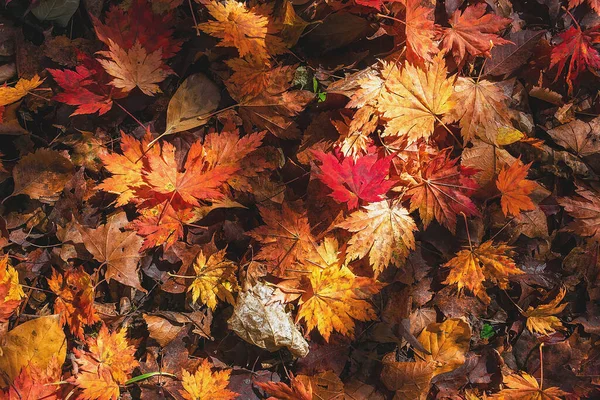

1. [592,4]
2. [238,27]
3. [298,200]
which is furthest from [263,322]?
[592,4]

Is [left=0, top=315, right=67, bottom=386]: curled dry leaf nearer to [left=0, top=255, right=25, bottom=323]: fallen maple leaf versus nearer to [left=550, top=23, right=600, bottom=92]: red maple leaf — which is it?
[left=0, top=255, right=25, bottom=323]: fallen maple leaf

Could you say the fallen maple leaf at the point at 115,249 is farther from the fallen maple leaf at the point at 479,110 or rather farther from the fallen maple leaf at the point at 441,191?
the fallen maple leaf at the point at 479,110

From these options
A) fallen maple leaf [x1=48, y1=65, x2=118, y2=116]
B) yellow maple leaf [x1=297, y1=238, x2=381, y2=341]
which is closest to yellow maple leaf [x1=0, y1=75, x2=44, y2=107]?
fallen maple leaf [x1=48, y1=65, x2=118, y2=116]

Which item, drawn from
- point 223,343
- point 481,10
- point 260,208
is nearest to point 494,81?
point 481,10

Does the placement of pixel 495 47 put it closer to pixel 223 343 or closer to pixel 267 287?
pixel 267 287

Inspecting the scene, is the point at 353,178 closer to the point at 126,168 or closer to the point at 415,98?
the point at 415,98
